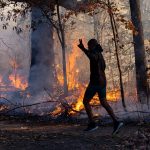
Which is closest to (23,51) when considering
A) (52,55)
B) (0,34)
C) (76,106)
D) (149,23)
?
(0,34)

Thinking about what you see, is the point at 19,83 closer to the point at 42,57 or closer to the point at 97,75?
the point at 42,57

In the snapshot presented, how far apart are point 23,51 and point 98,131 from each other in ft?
132

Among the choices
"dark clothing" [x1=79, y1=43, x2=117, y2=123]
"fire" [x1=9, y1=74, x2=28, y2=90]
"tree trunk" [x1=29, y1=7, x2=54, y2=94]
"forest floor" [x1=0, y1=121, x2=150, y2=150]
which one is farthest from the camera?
"fire" [x1=9, y1=74, x2=28, y2=90]

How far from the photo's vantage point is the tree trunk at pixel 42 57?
20.0m

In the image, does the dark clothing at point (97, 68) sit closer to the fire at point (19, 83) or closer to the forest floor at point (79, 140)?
the forest floor at point (79, 140)

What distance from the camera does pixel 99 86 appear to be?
950 cm

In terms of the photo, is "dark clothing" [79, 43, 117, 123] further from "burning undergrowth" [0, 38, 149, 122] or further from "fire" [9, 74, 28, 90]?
"fire" [9, 74, 28, 90]

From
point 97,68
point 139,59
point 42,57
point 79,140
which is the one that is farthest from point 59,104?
point 79,140

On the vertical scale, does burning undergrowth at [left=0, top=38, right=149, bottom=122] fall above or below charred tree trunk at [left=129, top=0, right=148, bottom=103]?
below

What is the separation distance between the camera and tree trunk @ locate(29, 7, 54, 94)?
20.0 metres

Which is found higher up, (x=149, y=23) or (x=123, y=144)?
(x=149, y=23)

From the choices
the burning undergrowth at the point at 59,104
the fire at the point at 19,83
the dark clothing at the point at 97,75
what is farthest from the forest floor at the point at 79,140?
the fire at the point at 19,83

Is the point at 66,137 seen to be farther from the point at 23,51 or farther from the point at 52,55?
the point at 23,51

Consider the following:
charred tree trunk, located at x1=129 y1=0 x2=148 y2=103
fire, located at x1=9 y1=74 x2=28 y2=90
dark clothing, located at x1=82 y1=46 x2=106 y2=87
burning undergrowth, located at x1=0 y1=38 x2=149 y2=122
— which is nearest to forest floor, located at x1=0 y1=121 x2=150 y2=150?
dark clothing, located at x1=82 y1=46 x2=106 y2=87
